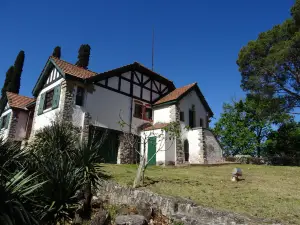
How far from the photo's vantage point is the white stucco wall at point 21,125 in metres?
23.5

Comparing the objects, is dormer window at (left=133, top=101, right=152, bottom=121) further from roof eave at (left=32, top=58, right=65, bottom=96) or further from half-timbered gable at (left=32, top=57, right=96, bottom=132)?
roof eave at (left=32, top=58, right=65, bottom=96)

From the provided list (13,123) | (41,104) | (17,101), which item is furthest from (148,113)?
(17,101)

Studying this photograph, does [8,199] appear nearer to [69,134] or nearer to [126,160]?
[69,134]

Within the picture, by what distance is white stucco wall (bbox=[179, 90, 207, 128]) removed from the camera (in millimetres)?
22391

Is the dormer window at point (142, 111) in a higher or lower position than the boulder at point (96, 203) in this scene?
higher

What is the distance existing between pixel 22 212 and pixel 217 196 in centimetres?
621

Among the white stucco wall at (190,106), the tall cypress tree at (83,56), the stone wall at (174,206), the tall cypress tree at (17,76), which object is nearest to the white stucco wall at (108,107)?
the white stucco wall at (190,106)

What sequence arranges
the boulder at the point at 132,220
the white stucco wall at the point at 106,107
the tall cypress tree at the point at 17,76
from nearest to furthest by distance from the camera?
the boulder at the point at 132,220 → the white stucco wall at the point at 106,107 → the tall cypress tree at the point at 17,76

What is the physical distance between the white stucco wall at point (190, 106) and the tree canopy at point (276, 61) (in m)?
4.93

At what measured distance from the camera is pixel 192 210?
679 centimetres

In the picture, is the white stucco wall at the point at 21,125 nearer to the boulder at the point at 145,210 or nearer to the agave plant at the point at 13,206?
the boulder at the point at 145,210

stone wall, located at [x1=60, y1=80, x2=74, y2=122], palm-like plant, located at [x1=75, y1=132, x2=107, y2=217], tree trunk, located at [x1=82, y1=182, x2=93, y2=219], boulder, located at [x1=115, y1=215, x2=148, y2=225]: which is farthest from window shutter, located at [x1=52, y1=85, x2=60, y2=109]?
boulder, located at [x1=115, y1=215, x2=148, y2=225]

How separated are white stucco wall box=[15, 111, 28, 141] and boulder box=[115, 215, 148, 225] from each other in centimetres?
2041

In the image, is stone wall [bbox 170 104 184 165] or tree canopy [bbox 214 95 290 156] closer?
stone wall [bbox 170 104 184 165]
